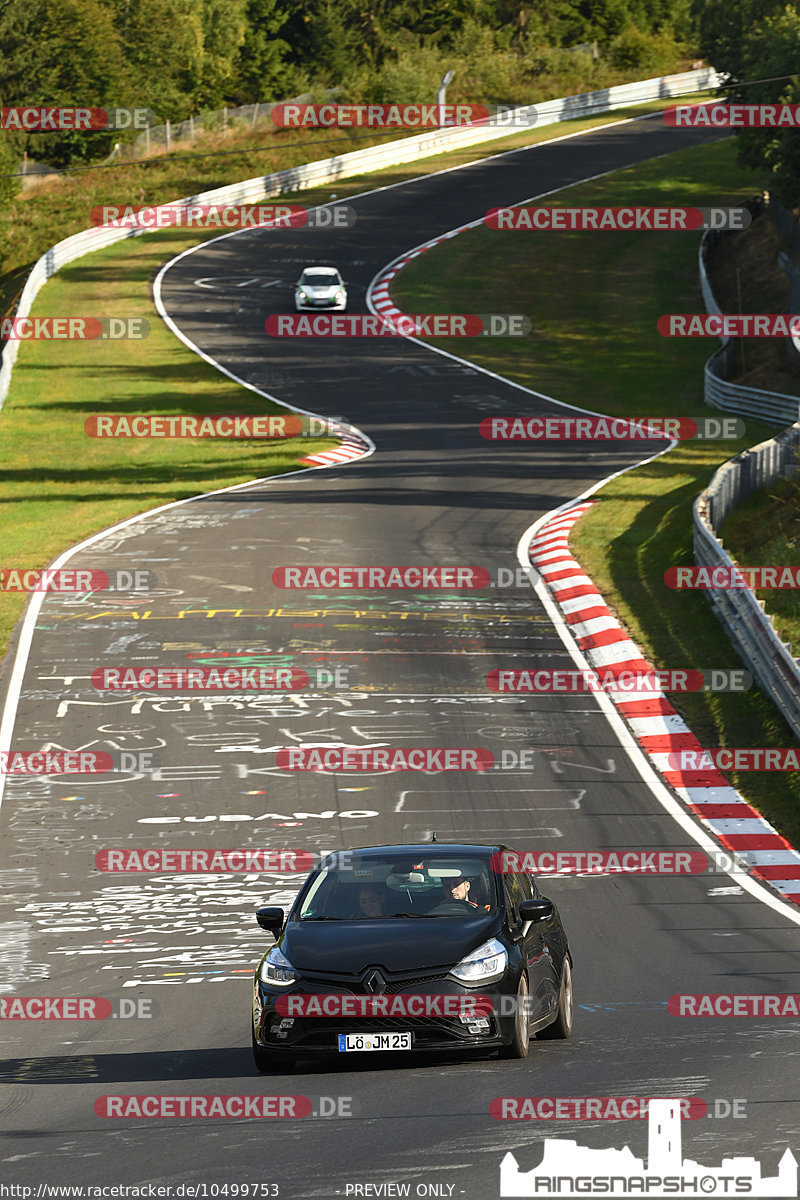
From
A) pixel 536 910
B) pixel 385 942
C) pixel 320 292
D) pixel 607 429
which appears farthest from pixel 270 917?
pixel 320 292

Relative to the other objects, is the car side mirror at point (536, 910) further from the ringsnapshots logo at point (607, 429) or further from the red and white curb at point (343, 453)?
the ringsnapshots logo at point (607, 429)

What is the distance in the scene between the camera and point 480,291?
57.6 m

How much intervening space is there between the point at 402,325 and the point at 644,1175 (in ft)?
159

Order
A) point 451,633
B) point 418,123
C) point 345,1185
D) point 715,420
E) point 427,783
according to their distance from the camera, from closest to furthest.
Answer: point 345,1185 → point 427,783 → point 451,633 → point 715,420 → point 418,123

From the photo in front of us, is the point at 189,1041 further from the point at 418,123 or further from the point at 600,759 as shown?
the point at 418,123

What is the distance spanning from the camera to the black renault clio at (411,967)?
9.41 meters

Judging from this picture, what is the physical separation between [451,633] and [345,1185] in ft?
57.1

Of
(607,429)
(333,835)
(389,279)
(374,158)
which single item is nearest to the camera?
(333,835)

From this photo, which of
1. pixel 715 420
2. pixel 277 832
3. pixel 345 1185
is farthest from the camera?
pixel 715 420

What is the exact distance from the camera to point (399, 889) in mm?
10484

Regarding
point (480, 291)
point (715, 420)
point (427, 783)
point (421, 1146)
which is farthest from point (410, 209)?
point (421, 1146)

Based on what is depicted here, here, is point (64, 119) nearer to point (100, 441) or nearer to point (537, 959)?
point (100, 441)

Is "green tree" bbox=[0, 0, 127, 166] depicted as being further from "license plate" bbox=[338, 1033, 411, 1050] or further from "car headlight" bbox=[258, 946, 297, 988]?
"license plate" bbox=[338, 1033, 411, 1050]

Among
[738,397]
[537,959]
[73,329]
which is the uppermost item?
[537,959]
